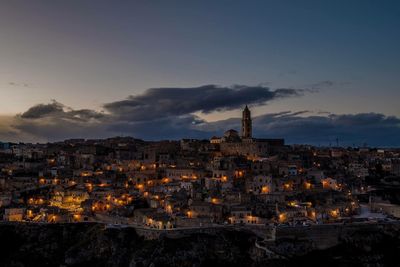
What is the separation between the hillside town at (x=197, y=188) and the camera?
45.8 metres

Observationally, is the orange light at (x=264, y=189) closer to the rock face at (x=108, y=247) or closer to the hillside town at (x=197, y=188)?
the hillside town at (x=197, y=188)

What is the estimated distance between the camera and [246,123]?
285ft

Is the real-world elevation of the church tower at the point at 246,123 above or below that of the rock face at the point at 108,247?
above

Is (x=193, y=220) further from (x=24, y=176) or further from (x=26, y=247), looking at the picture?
(x=24, y=176)

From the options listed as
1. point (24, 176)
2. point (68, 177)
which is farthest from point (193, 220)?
point (24, 176)

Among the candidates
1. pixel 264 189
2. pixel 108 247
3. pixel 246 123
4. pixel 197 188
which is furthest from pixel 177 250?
pixel 246 123

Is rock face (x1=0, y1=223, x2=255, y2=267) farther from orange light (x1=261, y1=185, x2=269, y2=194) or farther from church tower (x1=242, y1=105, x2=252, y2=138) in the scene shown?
church tower (x1=242, y1=105, x2=252, y2=138)

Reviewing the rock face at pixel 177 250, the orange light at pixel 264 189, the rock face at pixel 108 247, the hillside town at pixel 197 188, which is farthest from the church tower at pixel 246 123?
the rock face at pixel 177 250

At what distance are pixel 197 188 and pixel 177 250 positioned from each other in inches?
555

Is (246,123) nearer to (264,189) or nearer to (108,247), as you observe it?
(264,189)

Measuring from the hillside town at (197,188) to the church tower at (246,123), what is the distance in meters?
6.77

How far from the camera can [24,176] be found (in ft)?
214

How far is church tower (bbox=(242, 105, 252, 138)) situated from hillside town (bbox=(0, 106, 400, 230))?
6.77 m

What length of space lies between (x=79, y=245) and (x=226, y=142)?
127ft
